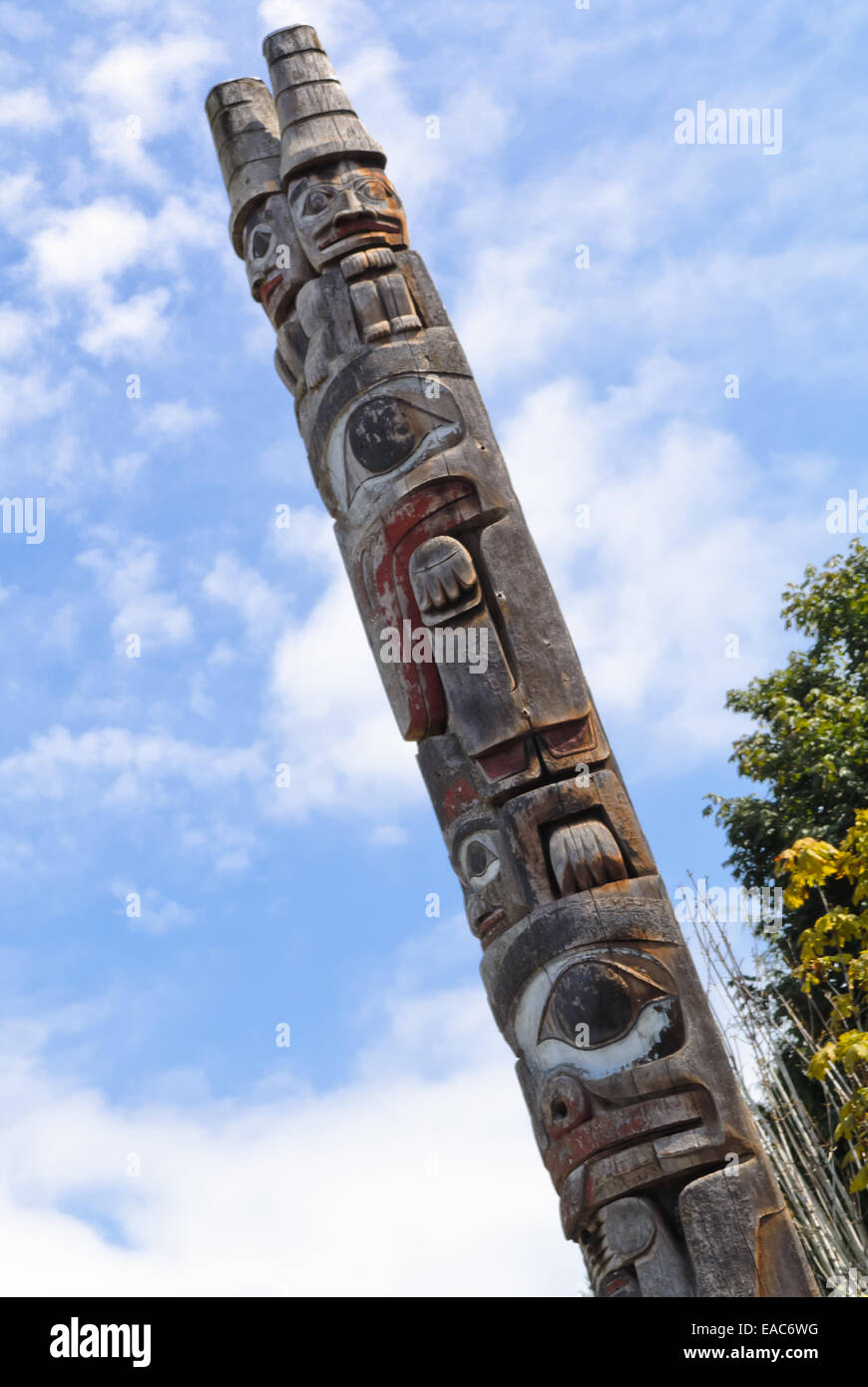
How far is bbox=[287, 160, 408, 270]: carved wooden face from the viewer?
24.5 ft

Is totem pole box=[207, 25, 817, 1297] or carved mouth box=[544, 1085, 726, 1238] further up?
totem pole box=[207, 25, 817, 1297]

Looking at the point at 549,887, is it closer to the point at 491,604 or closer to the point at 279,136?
A: the point at 491,604

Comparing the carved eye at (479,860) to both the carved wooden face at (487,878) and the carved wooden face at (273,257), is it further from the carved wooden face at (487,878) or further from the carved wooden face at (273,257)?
the carved wooden face at (273,257)

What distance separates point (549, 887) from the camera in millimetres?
5629

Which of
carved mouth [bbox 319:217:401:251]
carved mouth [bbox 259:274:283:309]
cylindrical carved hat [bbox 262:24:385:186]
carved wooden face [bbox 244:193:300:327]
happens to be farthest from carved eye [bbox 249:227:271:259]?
carved mouth [bbox 319:217:401:251]

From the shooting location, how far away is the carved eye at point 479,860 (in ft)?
19.4

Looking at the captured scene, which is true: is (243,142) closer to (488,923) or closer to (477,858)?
(477,858)

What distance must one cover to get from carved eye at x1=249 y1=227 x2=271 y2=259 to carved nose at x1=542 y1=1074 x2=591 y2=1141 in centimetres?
520

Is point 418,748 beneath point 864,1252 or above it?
above

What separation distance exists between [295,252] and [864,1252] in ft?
22.5

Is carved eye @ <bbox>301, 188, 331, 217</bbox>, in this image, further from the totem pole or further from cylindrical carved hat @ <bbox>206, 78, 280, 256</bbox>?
cylindrical carved hat @ <bbox>206, 78, 280, 256</bbox>

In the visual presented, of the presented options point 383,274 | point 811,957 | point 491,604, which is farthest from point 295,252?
point 811,957

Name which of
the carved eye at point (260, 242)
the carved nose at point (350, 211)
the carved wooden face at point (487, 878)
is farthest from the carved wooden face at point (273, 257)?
the carved wooden face at point (487, 878)
